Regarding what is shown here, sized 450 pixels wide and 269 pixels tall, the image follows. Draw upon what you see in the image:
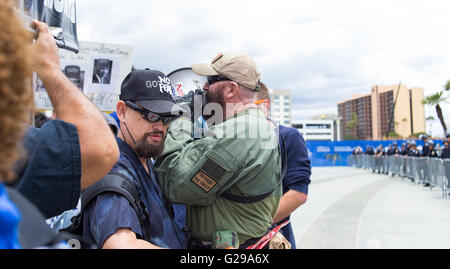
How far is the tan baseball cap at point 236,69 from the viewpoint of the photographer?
187 cm

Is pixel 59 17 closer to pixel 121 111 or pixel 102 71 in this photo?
pixel 121 111

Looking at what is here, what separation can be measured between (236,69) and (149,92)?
0.50m

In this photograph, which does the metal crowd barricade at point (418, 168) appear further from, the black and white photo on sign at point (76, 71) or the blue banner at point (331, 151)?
the black and white photo on sign at point (76, 71)

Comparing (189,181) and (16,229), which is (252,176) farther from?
(16,229)

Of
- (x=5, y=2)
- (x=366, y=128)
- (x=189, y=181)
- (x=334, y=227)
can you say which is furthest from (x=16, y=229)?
(x=366, y=128)

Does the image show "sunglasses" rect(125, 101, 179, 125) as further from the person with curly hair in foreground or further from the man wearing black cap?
the person with curly hair in foreground

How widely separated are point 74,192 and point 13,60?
572mm

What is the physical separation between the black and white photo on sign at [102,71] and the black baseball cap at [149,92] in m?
2.02

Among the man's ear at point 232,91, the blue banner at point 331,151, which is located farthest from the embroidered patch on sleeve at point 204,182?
the blue banner at point 331,151

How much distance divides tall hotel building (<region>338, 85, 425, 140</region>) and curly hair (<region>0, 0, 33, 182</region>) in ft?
→ 335

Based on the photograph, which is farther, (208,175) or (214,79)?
(214,79)

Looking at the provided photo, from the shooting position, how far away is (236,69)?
1.87m

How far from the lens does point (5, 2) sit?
26.0 inches

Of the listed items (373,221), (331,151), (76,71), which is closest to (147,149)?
(76,71)
